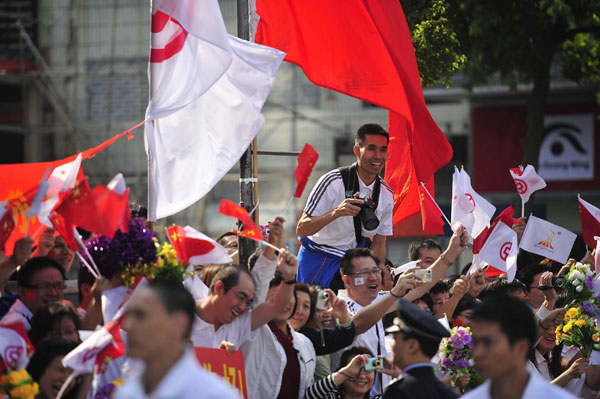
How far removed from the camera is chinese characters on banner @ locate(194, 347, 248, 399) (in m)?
5.64

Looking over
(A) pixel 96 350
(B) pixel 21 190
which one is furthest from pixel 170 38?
(A) pixel 96 350

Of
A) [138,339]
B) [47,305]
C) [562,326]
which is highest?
[138,339]

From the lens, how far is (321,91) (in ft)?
65.4

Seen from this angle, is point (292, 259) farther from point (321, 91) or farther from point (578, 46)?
point (321, 91)

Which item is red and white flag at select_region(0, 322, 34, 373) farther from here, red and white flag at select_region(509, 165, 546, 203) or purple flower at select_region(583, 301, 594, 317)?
red and white flag at select_region(509, 165, 546, 203)

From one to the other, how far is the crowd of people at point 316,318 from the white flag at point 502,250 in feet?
0.51

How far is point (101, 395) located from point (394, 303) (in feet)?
7.76

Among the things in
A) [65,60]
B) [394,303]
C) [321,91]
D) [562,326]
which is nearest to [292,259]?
[394,303]

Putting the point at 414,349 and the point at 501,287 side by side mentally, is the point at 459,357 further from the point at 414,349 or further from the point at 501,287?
the point at 501,287

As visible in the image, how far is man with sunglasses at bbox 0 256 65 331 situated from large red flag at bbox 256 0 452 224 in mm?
3113

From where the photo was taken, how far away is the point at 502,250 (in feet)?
27.1

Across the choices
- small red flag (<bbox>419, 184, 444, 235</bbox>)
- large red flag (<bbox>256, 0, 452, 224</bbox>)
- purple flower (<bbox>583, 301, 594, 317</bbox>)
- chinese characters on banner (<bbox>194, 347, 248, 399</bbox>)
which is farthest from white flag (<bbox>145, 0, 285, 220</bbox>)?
purple flower (<bbox>583, 301, 594, 317</bbox>)

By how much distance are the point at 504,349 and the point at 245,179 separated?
11.4 feet

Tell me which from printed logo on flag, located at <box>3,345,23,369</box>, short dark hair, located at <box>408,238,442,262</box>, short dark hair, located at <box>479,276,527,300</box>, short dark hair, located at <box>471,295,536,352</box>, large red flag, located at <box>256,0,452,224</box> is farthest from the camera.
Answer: short dark hair, located at <box>408,238,442,262</box>
